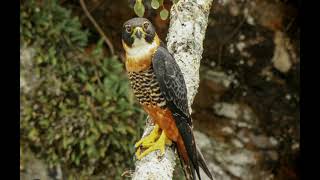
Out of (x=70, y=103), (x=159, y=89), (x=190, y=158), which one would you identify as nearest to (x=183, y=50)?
(x=159, y=89)

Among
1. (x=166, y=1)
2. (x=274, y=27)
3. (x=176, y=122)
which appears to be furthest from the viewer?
(x=274, y=27)

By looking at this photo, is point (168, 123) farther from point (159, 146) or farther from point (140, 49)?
point (140, 49)

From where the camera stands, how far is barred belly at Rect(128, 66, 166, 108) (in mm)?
1642

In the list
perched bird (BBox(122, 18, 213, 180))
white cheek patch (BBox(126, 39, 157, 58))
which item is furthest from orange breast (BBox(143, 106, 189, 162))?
white cheek patch (BBox(126, 39, 157, 58))

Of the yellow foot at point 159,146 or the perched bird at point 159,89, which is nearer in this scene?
the perched bird at point 159,89

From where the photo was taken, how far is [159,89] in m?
1.66

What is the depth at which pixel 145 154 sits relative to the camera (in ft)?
5.64

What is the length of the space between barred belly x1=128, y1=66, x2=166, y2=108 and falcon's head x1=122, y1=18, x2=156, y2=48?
95mm

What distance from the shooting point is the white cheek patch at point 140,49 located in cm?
158

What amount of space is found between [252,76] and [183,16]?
4.92 ft

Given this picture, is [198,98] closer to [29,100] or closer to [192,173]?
[29,100]

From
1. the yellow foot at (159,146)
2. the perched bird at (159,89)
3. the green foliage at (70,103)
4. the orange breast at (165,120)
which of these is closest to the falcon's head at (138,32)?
the perched bird at (159,89)

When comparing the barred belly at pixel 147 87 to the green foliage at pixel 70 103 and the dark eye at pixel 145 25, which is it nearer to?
the dark eye at pixel 145 25
